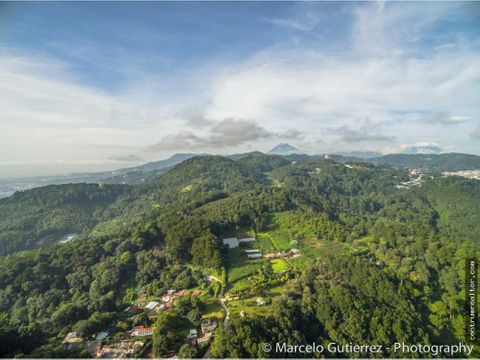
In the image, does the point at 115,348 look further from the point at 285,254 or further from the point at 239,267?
the point at 285,254

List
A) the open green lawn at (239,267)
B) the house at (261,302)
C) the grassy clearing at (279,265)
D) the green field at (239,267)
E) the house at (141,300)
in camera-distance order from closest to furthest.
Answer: the house at (261,302), the house at (141,300), the green field at (239,267), the open green lawn at (239,267), the grassy clearing at (279,265)

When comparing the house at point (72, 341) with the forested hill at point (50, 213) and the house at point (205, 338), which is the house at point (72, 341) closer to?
the house at point (205, 338)

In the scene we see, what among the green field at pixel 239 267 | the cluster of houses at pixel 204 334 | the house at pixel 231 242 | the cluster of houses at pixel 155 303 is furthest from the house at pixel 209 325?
the house at pixel 231 242

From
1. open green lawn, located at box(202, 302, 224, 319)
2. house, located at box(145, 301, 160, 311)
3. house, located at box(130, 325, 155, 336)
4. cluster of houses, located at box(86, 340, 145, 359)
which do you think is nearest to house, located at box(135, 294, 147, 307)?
house, located at box(145, 301, 160, 311)

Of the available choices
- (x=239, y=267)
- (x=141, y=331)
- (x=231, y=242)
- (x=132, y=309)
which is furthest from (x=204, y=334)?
(x=231, y=242)

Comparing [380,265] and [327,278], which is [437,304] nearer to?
[380,265]

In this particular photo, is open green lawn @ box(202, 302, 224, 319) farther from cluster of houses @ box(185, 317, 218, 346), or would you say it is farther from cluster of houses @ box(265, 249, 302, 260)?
cluster of houses @ box(265, 249, 302, 260)
